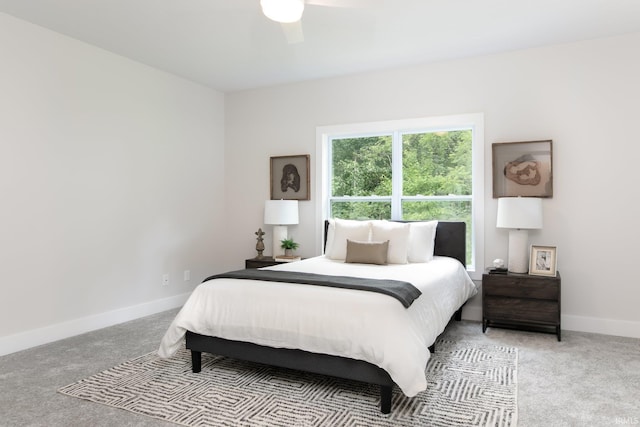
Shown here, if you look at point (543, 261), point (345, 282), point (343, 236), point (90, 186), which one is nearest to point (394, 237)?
point (343, 236)

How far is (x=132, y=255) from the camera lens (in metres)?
4.62

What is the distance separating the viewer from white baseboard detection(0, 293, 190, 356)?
3562 mm

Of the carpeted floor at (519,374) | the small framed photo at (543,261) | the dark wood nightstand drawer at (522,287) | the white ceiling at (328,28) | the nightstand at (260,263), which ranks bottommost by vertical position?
the carpeted floor at (519,374)

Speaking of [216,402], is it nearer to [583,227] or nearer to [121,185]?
[121,185]

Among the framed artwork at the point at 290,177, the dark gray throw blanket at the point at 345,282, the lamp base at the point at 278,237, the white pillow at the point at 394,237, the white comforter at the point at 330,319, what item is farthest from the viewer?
the framed artwork at the point at 290,177

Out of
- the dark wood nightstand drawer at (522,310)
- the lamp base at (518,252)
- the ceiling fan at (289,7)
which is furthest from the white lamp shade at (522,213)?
the ceiling fan at (289,7)

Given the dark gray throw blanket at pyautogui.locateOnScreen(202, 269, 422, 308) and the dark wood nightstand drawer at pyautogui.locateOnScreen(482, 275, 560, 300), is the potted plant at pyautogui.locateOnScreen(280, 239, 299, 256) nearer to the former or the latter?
the dark gray throw blanket at pyautogui.locateOnScreen(202, 269, 422, 308)

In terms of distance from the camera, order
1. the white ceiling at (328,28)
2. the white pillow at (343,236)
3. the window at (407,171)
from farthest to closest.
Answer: the window at (407,171), the white pillow at (343,236), the white ceiling at (328,28)

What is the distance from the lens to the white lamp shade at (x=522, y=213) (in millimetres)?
3973

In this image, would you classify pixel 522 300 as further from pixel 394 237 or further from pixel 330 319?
pixel 330 319

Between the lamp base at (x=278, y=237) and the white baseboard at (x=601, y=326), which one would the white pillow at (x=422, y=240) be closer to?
the white baseboard at (x=601, y=326)

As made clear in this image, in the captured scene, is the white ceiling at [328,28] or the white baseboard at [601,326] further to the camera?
the white baseboard at [601,326]

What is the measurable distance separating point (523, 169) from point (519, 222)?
0.62 metres

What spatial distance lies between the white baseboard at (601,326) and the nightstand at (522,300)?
0.65 ft
